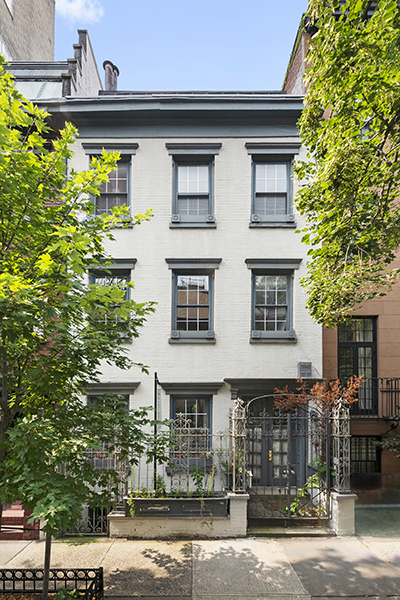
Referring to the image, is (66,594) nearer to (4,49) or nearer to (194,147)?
(194,147)

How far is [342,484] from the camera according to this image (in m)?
8.35

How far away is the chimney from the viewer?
53.1 feet

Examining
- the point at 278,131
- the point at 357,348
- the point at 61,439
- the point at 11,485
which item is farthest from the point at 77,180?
the point at 357,348

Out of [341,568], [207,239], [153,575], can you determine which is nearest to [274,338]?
[207,239]

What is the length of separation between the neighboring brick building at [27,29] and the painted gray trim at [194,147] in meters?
10.3

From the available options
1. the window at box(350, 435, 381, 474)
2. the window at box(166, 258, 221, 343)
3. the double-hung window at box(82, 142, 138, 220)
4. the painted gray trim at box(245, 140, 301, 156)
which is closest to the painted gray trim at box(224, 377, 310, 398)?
the window at box(166, 258, 221, 343)

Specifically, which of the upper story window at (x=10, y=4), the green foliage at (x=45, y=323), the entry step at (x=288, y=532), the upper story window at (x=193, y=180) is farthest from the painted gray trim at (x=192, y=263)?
the upper story window at (x=10, y=4)

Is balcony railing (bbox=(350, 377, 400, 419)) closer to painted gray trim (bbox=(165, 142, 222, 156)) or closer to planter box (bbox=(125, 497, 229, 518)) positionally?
planter box (bbox=(125, 497, 229, 518))

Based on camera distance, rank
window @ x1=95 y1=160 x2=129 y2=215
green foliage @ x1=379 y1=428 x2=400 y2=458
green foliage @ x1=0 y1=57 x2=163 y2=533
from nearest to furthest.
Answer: green foliage @ x1=0 y1=57 x2=163 y2=533 < green foliage @ x1=379 y1=428 x2=400 y2=458 < window @ x1=95 y1=160 x2=129 y2=215

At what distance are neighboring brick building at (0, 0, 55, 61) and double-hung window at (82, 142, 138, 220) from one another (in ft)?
28.6

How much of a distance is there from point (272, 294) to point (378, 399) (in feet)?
15.9

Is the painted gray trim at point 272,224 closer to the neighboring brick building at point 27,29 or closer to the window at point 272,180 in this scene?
the window at point 272,180

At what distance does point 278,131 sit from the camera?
11406 millimetres

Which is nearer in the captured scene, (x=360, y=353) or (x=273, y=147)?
(x=273, y=147)
